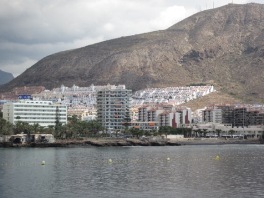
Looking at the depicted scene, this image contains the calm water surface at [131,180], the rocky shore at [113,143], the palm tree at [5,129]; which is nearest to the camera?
the calm water surface at [131,180]

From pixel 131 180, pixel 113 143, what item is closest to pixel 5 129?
pixel 113 143

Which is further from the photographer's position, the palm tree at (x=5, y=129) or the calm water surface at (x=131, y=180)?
the palm tree at (x=5, y=129)

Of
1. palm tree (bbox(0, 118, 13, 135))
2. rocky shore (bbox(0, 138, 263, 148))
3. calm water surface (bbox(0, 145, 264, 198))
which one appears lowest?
calm water surface (bbox(0, 145, 264, 198))

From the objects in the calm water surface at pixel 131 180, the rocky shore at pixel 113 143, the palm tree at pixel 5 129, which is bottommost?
the calm water surface at pixel 131 180

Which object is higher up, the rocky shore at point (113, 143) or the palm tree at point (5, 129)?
the palm tree at point (5, 129)

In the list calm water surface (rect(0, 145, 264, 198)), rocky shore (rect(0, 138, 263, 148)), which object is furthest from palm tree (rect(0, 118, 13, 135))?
calm water surface (rect(0, 145, 264, 198))

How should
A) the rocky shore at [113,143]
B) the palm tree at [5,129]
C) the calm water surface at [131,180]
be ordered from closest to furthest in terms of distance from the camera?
1. the calm water surface at [131,180]
2. the rocky shore at [113,143]
3. the palm tree at [5,129]

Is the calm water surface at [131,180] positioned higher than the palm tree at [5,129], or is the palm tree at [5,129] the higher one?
the palm tree at [5,129]

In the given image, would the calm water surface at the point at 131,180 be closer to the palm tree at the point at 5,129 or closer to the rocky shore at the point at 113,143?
the rocky shore at the point at 113,143

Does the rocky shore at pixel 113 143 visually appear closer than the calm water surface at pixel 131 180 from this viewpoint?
No

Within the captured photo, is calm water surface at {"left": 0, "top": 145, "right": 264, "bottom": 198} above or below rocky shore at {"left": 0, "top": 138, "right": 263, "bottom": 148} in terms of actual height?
below

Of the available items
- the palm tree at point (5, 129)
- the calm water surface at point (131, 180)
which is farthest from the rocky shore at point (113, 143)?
the calm water surface at point (131, 180)

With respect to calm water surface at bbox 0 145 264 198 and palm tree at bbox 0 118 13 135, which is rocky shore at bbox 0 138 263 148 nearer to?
palm tree at bbox 0 118 13 135

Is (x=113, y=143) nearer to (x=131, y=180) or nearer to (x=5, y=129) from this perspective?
(x=5, y=129)
